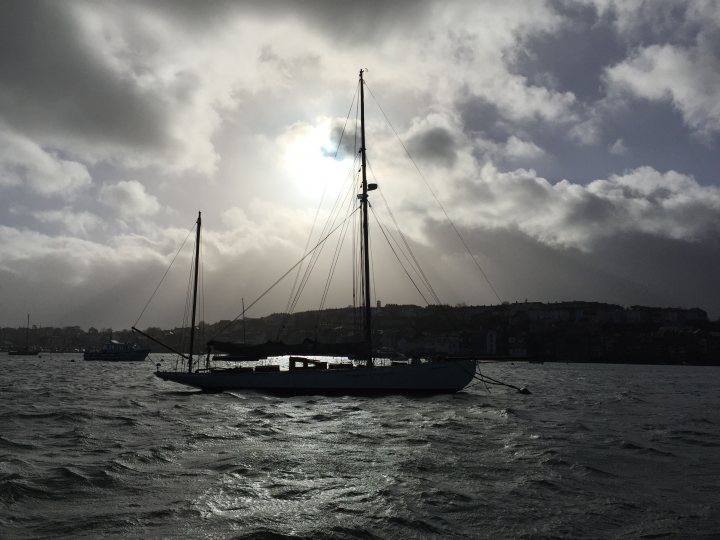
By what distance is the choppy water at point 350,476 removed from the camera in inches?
322

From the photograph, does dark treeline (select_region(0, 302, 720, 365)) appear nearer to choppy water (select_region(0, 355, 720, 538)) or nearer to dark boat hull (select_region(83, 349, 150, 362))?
dark boat hull (select_region(83, 349, 150, 362))

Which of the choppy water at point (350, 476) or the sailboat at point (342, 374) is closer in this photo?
the choppy water at point (350, 476)

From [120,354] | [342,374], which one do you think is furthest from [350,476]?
[120,354]

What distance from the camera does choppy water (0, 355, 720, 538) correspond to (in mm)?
8180

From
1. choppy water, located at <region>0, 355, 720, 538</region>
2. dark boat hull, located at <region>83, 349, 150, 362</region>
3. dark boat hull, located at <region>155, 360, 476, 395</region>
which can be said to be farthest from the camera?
Answer: dark boat hull, located at <region>83, 349, 150, 362</region>

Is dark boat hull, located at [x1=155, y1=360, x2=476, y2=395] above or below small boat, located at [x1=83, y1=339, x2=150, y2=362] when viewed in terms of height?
above

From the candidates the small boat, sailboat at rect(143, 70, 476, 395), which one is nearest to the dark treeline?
the small boat

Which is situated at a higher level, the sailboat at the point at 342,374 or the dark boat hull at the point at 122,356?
the sailboat at the point at 342,374

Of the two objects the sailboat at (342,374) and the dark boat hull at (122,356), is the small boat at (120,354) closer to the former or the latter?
the dark boat hull at (122,356)

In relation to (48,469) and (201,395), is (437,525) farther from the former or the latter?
(201,395)

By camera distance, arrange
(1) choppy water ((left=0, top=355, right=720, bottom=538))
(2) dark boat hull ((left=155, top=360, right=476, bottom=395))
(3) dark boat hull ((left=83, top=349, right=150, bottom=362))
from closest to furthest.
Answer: (1) choppy water ((left=0, top=355, right=720, bottom=538)) < (2) dark boat hull ((left=155, top=360, right=476, bottom=395)) < (3) dark boat hull ((left=83, top=349, right=150, bottom=362))

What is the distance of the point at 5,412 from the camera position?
22.6 m

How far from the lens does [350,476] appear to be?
36.7 feet

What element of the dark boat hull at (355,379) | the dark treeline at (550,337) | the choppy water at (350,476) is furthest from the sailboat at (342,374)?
the dark treeline at (550,337)
